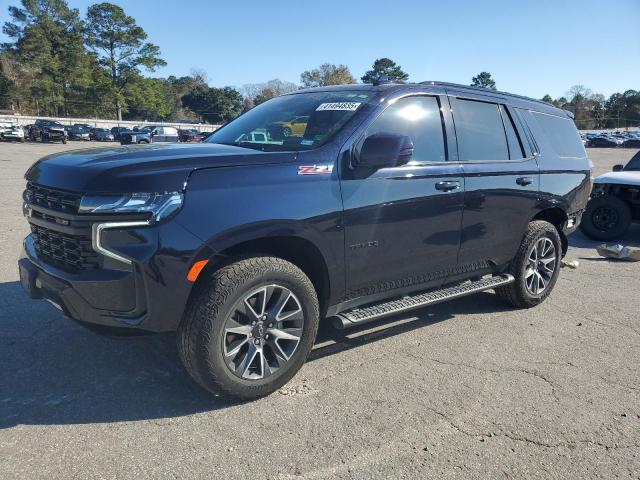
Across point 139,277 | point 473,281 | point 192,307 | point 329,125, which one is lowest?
point 473,281

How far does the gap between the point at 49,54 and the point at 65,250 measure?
8223 cm

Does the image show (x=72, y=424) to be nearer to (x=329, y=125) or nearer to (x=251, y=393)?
(x=251, y=393)

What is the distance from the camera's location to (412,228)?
3805mm

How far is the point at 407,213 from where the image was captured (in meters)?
3.75

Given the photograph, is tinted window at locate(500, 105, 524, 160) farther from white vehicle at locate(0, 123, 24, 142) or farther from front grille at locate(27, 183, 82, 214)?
white vehicle at locate(0, 123, 24, 142)

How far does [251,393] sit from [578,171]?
4.31 metres

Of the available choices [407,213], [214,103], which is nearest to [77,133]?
[214,103]

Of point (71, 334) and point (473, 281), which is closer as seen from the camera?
point (71, 334)

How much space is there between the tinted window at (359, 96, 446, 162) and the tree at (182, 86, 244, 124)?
9897cm

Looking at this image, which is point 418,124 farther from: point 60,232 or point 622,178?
point 622,178

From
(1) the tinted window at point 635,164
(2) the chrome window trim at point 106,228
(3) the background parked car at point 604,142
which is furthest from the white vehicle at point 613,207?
(3) the background parked car at point 604,142

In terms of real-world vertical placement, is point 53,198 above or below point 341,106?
below

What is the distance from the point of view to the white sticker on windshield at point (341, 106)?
373cm

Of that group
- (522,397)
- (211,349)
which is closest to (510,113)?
(522,397)
